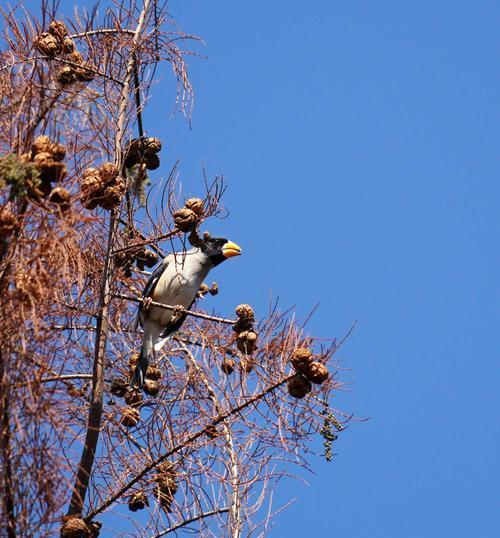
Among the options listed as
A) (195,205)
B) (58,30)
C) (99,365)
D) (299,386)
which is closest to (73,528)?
(99,365)

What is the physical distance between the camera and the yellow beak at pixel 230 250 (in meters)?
7.05

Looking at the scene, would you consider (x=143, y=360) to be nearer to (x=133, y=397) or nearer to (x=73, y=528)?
(x=133, y=397)

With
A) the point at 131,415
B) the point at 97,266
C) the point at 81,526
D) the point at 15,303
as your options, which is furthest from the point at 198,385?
the point at 15,303

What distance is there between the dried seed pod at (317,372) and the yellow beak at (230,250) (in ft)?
9.81

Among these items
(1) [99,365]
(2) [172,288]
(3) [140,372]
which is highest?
(2) [172,288]

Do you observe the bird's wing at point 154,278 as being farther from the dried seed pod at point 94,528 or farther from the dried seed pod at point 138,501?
the dried seed pod at point 94,528

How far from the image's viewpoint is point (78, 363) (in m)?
4.70

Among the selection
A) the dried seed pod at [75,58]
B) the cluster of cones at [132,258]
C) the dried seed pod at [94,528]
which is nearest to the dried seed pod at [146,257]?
the cluster of cones at [132,258]

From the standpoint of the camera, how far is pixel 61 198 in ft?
12.1

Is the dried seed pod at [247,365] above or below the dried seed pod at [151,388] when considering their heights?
below

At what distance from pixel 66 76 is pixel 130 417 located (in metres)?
1.59

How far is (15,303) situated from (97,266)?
1125 mm

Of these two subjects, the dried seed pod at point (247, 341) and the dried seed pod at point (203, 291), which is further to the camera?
the dried seed pod at point (203, 291)

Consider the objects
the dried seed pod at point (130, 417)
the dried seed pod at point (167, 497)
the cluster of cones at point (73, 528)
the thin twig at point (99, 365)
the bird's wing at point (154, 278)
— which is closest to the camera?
the cluster of cones at point (73, 528)
